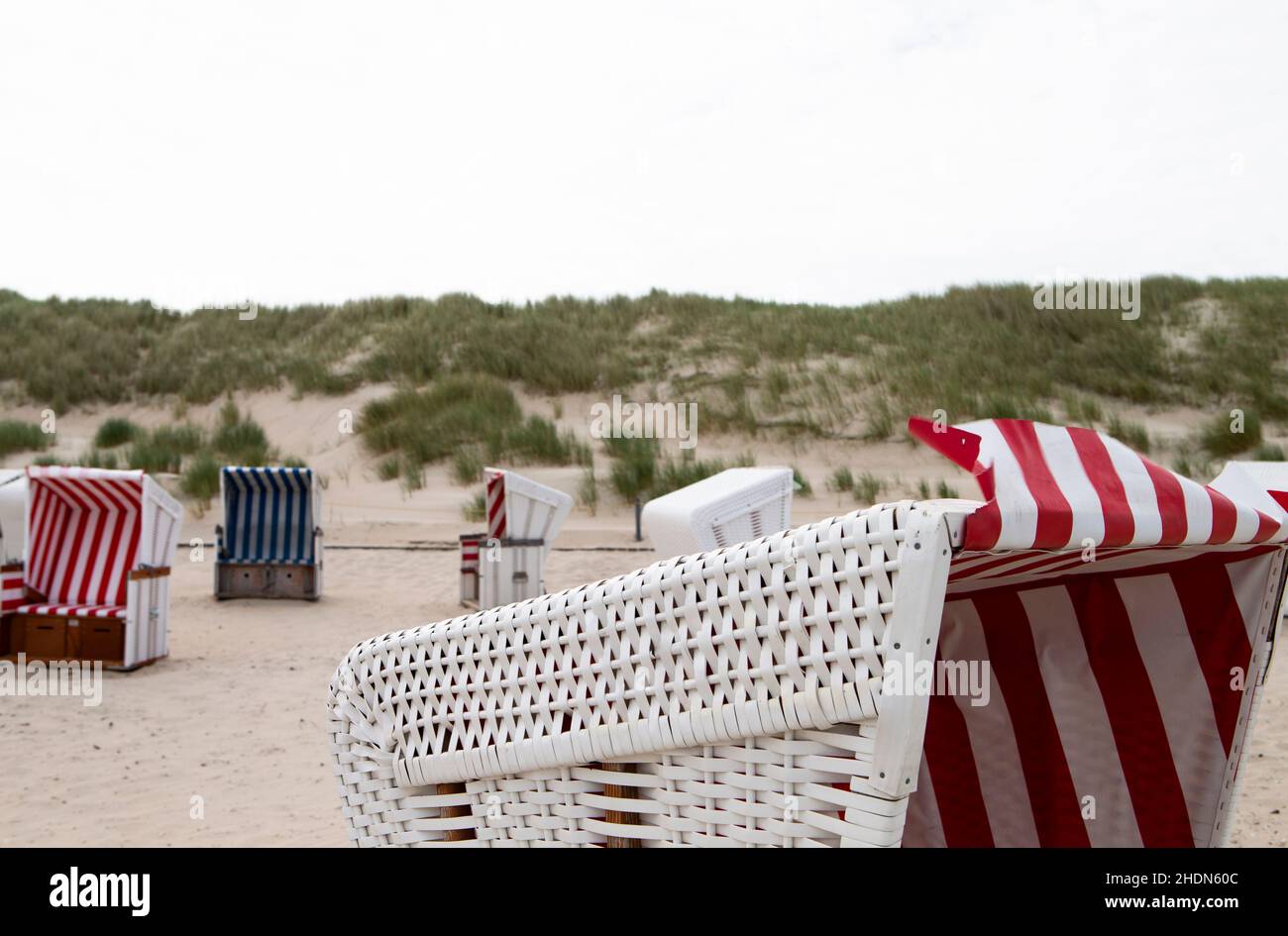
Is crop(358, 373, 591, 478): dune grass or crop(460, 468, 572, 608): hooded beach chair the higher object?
crop(358, 373, 591, 478): dune grass

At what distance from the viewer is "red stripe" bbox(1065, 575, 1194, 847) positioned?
2.75 meters

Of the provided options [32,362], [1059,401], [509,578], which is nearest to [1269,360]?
[1059,401]

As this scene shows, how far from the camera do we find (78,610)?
8.30 metres

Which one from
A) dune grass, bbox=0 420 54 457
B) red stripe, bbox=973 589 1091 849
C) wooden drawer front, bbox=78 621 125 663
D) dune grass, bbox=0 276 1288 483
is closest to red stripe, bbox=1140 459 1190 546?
red stripe, bbox=973 589 1091 849

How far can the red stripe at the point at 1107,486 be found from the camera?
182cm

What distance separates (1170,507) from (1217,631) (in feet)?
2.96

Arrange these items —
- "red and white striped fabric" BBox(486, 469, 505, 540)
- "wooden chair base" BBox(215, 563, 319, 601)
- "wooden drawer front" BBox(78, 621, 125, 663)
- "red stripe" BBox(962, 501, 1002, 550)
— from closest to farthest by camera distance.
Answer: "red stripe" BBox(962, 501, 1002, 550) < "wooden drawer front" BBox(78, 621, 125, 663) < "red and white striped fabric" BBox(486, 469, 505, 540) < "wooden chair base" BBox(215, 563, 319, 601)

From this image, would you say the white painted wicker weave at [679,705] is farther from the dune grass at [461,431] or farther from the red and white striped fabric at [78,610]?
the dune grass at [461,431]

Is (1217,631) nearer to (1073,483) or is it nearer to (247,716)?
(1073,483)

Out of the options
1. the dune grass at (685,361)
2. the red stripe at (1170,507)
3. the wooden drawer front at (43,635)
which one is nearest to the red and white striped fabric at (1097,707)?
the red stripe at (1170,507)

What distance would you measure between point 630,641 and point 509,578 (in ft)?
28.6

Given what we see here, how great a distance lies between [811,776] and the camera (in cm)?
178

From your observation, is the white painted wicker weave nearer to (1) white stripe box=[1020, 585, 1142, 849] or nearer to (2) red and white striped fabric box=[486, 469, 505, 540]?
(1) white stripe box=[1020, 585, 1142, 849]
